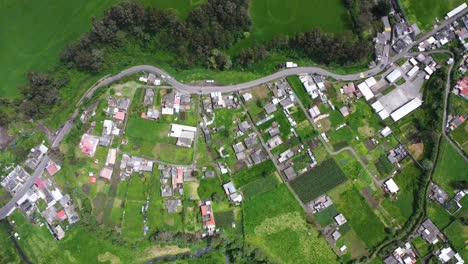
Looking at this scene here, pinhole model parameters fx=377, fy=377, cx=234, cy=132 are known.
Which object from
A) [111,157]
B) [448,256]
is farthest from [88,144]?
[448,256]

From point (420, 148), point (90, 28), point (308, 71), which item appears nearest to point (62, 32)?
point (90, 28)

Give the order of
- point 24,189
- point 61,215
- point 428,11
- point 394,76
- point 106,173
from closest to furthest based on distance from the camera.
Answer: point 61,215, point 106,173, point 24,189, point 394,76, point 428,11

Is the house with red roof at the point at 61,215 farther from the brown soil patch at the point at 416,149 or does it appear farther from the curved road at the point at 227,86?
the brown soil patch at the point at 416,149

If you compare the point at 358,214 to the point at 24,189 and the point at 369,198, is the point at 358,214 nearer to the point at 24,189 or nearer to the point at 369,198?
the point at 369,198

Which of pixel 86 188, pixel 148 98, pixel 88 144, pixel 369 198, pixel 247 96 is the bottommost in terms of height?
pixel 369 198

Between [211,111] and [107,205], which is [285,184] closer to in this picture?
[211,111]

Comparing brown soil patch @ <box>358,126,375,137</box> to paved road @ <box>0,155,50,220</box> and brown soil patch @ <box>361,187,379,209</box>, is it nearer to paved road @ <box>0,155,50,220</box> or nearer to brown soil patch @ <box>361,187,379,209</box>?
brown soil patch @ <box>361,187,379,209</box>

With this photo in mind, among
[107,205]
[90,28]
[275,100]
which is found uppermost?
[90,28]
